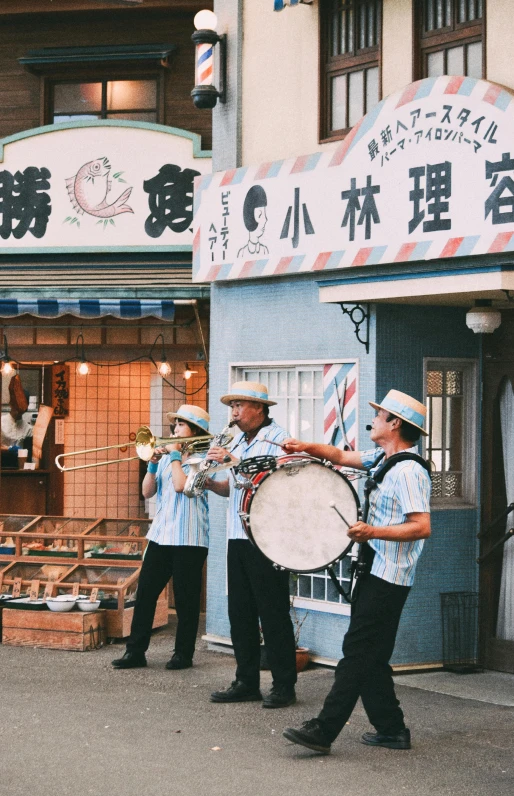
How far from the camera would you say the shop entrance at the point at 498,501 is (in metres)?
10.7

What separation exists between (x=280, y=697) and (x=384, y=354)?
9.66ft

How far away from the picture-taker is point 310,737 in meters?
7.79

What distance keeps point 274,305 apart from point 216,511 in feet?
6.55

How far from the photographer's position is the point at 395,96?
9.80m

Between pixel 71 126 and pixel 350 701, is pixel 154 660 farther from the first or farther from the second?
pixel 71 126

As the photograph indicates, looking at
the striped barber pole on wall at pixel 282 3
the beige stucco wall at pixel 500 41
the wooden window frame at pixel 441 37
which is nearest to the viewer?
the beige stucco wall at pixel 500 41

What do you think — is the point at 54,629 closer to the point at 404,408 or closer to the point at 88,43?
the point at 404,408

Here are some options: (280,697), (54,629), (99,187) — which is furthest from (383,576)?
(99,187)

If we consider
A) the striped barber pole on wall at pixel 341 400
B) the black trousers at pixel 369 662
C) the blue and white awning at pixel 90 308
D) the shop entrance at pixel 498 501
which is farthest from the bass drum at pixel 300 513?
the blue and white awning at pixel 90 308

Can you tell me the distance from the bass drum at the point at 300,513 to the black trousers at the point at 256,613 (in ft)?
3.09

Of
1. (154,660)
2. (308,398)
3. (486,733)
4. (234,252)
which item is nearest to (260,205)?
(234,252)

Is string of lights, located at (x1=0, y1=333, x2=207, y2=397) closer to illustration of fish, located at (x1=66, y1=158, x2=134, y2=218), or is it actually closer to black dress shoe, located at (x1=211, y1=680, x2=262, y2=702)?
illustration of fish, located at (x1=66, y1=158, x2=134, y2=218)

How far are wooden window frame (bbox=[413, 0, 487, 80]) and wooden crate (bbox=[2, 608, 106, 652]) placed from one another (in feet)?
18.3

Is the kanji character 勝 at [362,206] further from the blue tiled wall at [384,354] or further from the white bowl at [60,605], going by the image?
the white bowl at [60,605]
